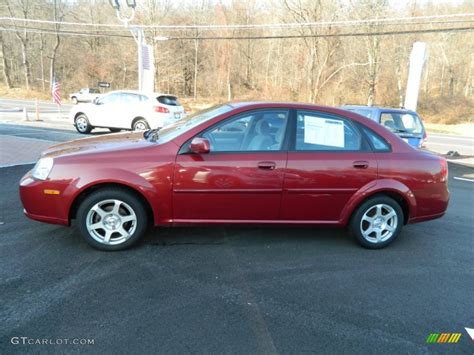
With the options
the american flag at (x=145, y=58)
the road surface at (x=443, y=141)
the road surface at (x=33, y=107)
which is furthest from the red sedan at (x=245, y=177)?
the road surface at (x=33, y=107)

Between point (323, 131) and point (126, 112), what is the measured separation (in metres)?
10.6

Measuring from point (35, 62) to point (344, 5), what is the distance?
39.8 metres

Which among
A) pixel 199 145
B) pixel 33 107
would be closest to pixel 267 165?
pixel 199 145

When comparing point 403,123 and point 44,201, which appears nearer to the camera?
point 44,201

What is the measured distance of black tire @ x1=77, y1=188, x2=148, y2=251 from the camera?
3570mm

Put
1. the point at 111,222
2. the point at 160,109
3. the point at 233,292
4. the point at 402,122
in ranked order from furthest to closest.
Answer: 1. the point at 160,109
2. the point at 402,122
3. the point at 111,222
4. the point at 233,292

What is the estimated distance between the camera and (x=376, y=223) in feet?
13.4

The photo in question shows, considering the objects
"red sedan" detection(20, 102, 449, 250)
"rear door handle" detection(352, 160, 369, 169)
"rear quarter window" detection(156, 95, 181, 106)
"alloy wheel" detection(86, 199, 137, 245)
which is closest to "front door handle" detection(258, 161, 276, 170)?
"red sedan" detection(20, 102, 449, 250)

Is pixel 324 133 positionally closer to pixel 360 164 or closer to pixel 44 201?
pixel 360 164

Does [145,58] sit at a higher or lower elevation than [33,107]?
higher

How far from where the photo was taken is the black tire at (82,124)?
13.4 metres

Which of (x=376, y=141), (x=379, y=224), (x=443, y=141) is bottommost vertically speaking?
(x=379, y=224)

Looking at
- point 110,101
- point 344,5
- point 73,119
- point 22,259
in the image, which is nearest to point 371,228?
point 22,259

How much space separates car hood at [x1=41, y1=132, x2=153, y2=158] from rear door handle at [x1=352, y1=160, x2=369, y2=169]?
223 cm
